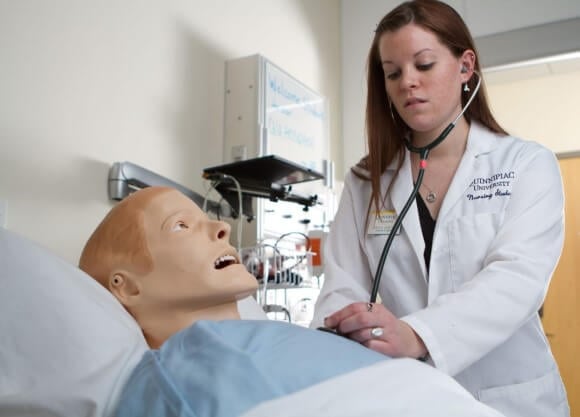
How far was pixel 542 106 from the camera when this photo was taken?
3.83 meters

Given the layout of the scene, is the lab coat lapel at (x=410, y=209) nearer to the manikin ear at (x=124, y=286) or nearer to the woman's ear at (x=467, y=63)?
the woman's ear at (x=467, y=63)

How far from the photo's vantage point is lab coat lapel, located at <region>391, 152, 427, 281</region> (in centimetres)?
126

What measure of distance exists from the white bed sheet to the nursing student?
0.83 ft

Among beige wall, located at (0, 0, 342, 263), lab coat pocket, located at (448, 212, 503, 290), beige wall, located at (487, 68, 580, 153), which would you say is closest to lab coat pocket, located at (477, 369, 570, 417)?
lab coat pocket, located at (448, 212, 503, 290)

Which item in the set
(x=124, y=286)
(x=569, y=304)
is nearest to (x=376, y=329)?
(x=124, y=286)

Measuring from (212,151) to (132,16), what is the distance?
0.57 meters

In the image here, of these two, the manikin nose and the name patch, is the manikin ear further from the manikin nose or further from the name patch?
the name patch

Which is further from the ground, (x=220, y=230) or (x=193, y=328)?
(x=220, y=230)

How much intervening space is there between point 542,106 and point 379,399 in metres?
3.65

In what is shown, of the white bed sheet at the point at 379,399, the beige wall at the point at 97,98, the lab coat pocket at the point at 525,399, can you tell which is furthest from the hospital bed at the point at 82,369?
the beige wall at the point at 97,98

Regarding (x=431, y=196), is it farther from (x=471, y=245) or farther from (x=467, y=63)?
(x=467, y=63)

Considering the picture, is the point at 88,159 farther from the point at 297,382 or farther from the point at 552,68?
the point at 552,68

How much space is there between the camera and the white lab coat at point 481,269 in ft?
3.40

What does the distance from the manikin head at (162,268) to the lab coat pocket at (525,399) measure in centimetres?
51
